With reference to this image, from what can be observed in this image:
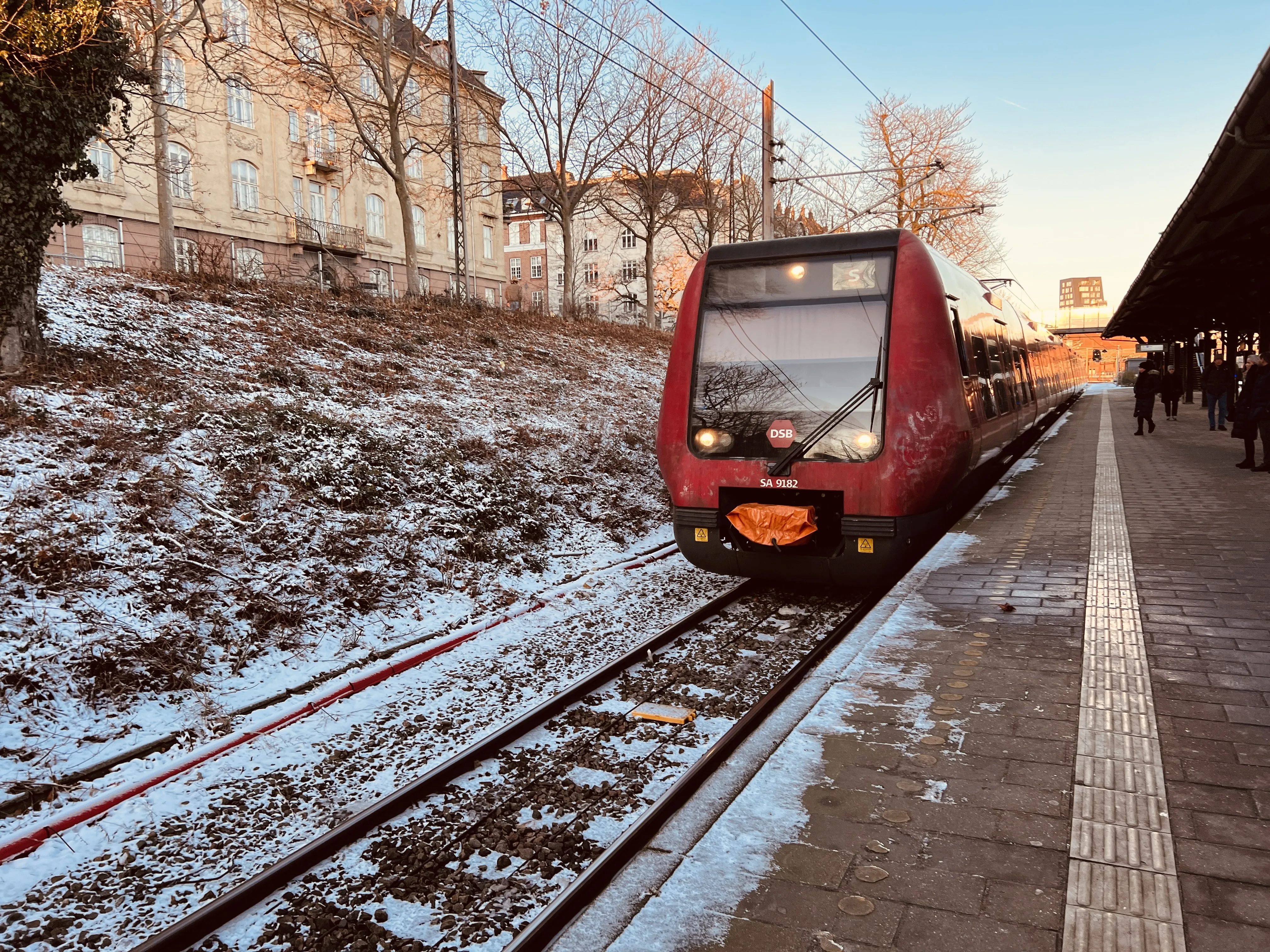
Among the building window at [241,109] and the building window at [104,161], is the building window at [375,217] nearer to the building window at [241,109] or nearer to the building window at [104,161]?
the building window at [241,109]

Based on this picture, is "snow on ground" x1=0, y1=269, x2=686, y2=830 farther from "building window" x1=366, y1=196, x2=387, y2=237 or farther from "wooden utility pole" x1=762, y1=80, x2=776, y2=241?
"building window" x1=366, y1=196, x2=387, y2=237

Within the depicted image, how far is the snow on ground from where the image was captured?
207 inches

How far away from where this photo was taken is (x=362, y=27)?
21.6m

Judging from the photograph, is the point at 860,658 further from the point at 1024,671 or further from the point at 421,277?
the point at 421,277

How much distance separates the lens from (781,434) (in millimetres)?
6996

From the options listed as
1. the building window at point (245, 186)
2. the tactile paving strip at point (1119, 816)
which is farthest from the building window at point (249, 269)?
the building window at point (245, 186)

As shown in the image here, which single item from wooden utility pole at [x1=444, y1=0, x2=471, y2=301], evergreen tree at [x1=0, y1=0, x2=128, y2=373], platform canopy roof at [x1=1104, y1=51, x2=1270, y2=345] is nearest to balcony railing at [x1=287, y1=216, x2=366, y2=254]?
wooden utility pole at [x1=444, y1=0, x2=471, y2=301]

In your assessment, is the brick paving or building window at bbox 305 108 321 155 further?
building window at bbox 305 108 321 155

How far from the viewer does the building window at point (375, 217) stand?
39.2 metres

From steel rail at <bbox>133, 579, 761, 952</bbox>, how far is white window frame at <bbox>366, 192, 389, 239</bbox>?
37.7 meters

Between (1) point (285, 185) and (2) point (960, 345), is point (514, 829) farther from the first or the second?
(1) point (285, 185)

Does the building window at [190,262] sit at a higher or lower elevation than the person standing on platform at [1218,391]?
higher

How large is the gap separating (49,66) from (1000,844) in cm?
997

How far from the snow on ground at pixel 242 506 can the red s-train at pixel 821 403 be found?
1.83 m
